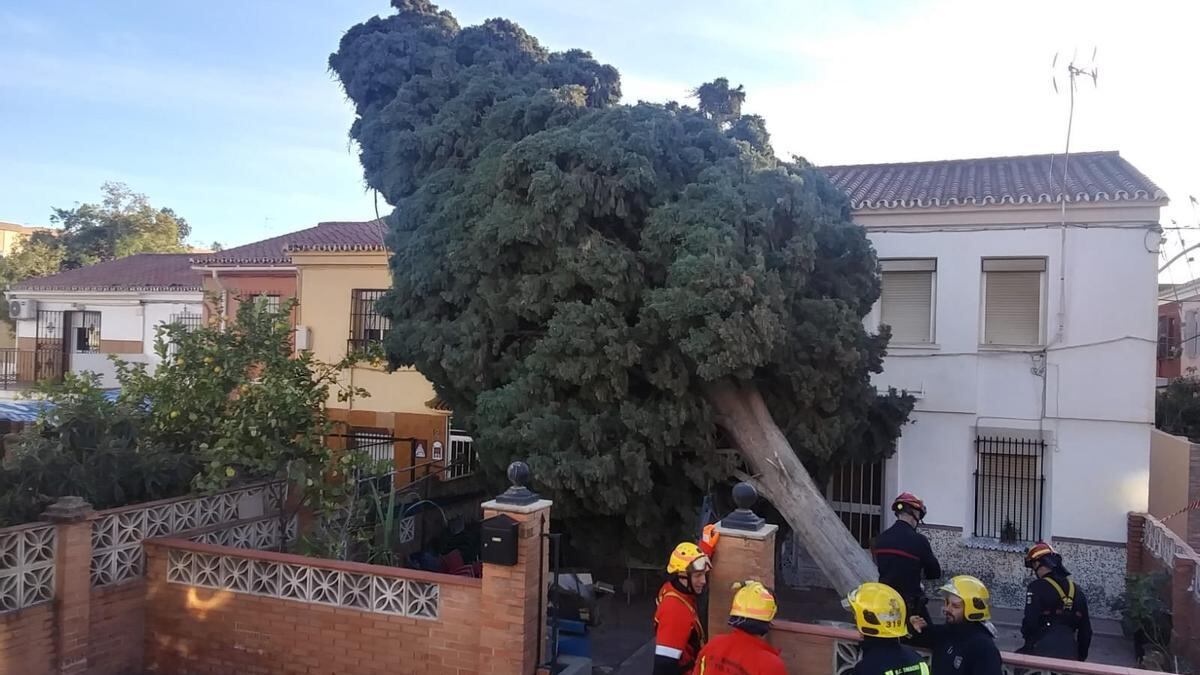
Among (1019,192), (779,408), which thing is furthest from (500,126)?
(1019,192)

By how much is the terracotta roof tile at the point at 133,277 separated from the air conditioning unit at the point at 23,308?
38 centimetres

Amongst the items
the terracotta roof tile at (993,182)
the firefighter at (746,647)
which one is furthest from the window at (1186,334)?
the firefighter at (746,647)

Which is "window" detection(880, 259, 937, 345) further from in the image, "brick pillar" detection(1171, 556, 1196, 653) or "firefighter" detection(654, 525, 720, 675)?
"firefighter" detection(654, 525, 720, 675)

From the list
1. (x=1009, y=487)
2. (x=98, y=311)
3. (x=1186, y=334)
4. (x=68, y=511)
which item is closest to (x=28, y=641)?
(x=68, y=511)

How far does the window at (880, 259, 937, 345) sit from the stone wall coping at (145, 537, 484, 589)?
25.7ft

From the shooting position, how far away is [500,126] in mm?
9148

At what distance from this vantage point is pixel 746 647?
4.34 meters

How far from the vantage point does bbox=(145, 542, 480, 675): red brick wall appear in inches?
257

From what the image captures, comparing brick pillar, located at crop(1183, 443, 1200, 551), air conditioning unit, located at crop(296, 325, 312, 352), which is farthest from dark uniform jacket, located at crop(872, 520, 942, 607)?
air conditioning unit, located at crop(296, 325, 312, 352)

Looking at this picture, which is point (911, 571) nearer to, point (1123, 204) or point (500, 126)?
point (500, 126)

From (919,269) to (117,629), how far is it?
1034cm

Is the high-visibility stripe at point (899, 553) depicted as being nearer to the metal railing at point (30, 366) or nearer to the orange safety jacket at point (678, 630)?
the orange safety jacket at point (678, 630)

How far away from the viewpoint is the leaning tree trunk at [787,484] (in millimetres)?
8564

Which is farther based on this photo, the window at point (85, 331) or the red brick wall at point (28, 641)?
the window at point (85, 331)
